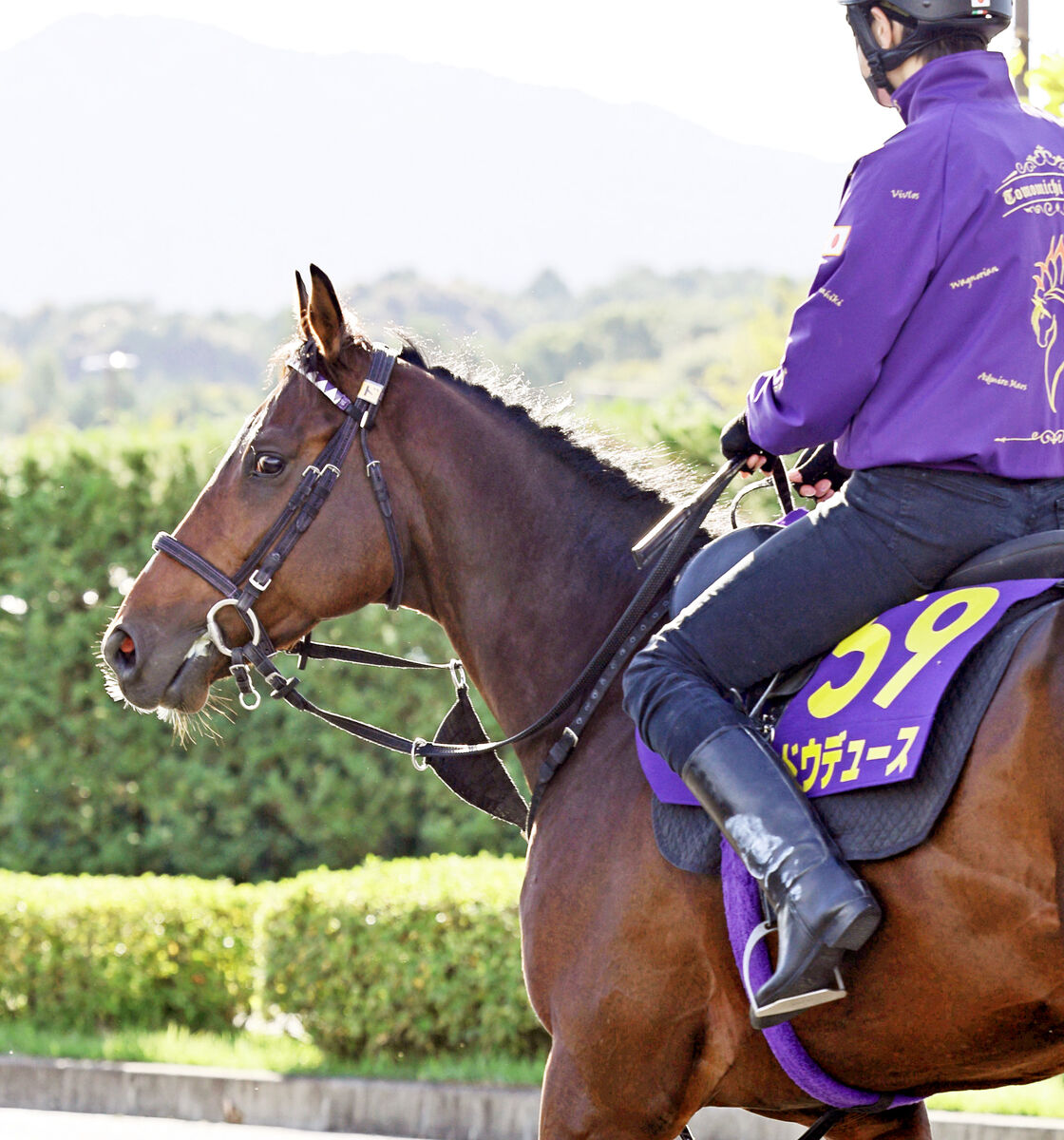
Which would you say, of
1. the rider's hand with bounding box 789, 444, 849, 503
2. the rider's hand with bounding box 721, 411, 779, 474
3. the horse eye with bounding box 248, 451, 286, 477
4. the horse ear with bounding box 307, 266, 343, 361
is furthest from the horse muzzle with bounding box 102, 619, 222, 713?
the rider's hand with bounding box 789, 444, 849, 503

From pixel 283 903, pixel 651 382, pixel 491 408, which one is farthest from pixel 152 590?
pixel 651 382

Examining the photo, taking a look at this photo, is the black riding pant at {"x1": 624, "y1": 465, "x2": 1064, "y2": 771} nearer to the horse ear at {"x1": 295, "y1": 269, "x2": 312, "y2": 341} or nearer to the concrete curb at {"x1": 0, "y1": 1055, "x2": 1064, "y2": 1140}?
the horse ear at {"x1": 295, "y1": 269, "x2": 312, "y2": 341}

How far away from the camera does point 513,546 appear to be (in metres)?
3.13

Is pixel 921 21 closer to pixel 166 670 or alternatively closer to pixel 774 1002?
pixel 774 1002

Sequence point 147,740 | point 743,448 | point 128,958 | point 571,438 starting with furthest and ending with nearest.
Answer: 1. point 147,740
2. point 128,958
3. point 571,438
4. point 743,448

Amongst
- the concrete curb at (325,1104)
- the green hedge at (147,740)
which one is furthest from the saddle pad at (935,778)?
the green hedge at (147,740)

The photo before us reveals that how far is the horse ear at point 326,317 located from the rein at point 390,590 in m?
0.05

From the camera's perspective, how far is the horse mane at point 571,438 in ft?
10.3

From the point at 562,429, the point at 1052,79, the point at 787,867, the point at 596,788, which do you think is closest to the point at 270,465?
the point at 562,429

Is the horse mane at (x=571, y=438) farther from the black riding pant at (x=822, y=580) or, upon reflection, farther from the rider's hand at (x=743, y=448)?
the black riding pant at (x=822, y=580)

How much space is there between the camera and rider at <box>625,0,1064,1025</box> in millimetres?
2268

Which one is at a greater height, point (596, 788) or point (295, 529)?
point (295, 529)

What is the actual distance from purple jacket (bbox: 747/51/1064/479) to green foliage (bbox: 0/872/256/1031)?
4902 mm

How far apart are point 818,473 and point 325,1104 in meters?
3.79
